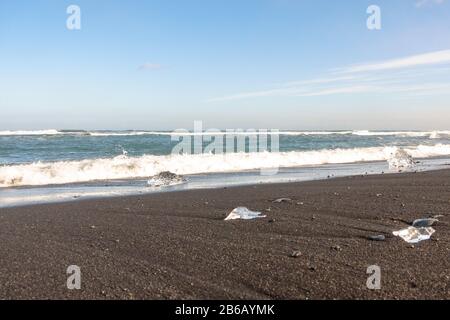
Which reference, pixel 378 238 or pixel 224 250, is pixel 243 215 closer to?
pixel 224 250

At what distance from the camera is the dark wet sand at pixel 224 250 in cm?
337

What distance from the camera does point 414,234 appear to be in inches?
187

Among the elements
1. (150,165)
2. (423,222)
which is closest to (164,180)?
(150,165)

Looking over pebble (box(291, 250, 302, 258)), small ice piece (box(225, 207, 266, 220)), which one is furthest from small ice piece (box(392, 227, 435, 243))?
small ice piece (box(225, 207, 266, 220))

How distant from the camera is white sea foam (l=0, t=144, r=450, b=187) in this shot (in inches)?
529

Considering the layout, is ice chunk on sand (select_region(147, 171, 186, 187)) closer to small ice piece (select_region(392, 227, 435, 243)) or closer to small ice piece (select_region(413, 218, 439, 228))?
small ice piece (select_region(413, 218, 439, 228))

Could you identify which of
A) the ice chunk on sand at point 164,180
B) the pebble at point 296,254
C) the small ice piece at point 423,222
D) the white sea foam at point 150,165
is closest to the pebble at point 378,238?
the small ice piece at point 423,222

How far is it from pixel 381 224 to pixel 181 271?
278cm

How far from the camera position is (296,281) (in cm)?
346

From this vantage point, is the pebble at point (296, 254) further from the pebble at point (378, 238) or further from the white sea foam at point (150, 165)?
the white sea foam at point (150, 165)

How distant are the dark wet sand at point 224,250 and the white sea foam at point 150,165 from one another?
5.96 metres

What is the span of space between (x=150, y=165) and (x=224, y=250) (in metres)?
12.0
